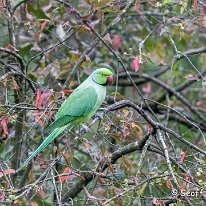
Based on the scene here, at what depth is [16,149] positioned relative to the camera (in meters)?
4.13

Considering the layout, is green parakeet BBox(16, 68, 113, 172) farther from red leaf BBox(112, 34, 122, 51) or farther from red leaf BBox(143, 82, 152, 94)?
red leaf BBox(143, 82, 152, 94)

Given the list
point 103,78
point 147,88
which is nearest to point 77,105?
point 103,78

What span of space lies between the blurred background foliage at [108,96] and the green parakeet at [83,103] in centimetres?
7

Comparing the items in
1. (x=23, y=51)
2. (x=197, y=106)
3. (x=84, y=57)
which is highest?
(x=84, y=57)

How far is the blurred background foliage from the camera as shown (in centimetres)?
331

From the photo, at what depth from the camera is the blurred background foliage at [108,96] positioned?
3.31 m

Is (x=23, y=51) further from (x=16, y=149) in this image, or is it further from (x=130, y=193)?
(x=130, y=193)

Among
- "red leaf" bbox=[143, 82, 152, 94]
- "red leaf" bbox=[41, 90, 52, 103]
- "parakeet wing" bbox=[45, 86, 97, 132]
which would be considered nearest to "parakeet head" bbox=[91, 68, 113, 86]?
"parakeet wing" bbox=[45, 86, 97, 132]

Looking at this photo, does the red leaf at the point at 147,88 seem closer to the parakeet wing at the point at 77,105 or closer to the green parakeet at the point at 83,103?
the green parakeet at the point at 83,103

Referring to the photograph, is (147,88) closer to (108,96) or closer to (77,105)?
(108,96)

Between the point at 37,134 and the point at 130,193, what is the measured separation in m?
1.89

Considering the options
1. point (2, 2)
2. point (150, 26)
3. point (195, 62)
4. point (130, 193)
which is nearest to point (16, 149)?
point (2, 2)

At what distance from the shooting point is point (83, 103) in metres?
3.86

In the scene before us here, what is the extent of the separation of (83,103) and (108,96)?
0.29 m
